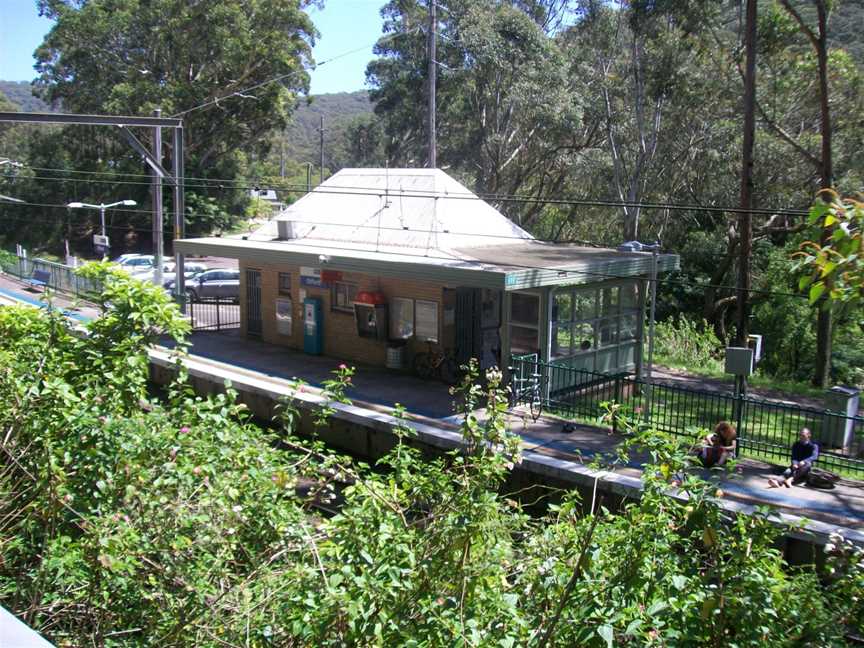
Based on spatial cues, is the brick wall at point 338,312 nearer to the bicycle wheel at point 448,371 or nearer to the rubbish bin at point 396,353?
the rubbish bin at point 396,353

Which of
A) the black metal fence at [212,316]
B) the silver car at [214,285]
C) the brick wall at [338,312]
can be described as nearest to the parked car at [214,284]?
the silver car at [214,285]

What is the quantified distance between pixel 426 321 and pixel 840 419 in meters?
9.16

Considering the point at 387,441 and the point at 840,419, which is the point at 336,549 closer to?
the point at 387,441

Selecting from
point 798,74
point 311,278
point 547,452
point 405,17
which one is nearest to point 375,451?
point 547,452

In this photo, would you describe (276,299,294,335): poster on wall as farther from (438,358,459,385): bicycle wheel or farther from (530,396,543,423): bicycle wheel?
(530,396,543,423): bicycle wheel

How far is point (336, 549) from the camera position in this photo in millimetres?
4332

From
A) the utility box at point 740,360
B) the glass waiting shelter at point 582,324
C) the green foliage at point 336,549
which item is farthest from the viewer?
the glass waiting shelter at point 582,324

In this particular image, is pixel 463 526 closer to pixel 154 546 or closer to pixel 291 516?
pixel 291 516

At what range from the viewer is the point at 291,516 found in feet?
17.7

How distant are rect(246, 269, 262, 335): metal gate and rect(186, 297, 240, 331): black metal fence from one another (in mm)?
1680

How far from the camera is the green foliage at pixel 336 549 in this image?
380cm

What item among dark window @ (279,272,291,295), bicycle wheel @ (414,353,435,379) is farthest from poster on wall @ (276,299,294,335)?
bicycle wheel @ (414,353,435,379)

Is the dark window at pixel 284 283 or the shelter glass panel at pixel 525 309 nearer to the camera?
the shelter glass panel at pixel 525 309

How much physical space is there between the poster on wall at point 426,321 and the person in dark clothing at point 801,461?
8.89 meters
